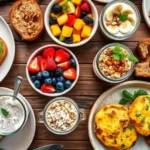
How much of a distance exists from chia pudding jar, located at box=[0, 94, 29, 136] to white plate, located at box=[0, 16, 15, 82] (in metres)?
0.13

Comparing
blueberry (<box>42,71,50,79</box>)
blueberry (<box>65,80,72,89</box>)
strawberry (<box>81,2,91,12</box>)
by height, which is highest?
strawberry (<box>81,2,91,12</box>)

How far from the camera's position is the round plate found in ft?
6.40

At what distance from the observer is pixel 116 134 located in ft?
6.21

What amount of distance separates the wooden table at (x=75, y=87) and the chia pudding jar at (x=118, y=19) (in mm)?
85

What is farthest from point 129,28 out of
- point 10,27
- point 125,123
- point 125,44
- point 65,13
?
point 10,27

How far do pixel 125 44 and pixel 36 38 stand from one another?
1.39 feet

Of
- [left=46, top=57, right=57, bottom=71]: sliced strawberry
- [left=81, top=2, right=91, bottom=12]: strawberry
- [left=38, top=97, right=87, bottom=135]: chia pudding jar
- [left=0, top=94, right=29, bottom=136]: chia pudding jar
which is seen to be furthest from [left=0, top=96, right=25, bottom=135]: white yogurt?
[left=81, top=2, right=91, bottom=12]: strawberry

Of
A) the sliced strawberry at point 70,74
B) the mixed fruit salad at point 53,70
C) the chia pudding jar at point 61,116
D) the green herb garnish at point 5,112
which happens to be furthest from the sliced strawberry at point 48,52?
the green herb garnish at point 5,112

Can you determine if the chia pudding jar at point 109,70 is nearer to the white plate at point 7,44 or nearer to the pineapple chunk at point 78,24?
the pineapple chunk at point 78,24

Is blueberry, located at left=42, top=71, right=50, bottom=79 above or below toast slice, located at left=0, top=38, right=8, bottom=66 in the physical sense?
below

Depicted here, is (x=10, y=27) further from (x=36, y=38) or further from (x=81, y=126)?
(x=81, y=126)

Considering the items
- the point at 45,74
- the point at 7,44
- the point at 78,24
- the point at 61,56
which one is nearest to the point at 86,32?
the point at 78,24

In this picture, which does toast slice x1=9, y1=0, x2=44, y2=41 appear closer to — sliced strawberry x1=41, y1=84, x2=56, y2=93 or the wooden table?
the wooden table

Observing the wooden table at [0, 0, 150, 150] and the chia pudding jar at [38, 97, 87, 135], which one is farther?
the wooden table at [0, 0, 150, 150]
